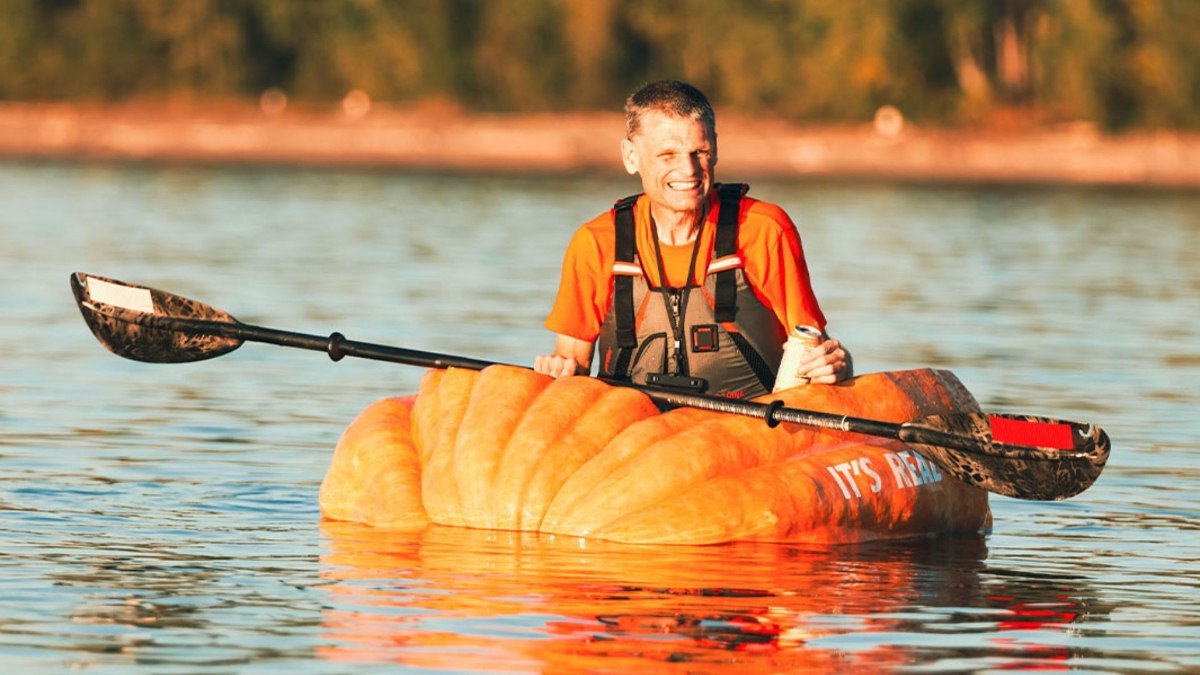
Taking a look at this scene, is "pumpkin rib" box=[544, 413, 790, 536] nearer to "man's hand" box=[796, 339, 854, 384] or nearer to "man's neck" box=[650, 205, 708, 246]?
"man's hand" box=[796, 339, 854, 384]

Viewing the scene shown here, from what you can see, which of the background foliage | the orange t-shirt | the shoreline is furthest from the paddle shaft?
the background foliage

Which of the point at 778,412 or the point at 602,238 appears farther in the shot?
the point at 602,238

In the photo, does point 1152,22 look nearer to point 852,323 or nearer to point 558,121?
point 558,121

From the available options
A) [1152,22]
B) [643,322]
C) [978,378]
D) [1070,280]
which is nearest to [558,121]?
[1152,22]

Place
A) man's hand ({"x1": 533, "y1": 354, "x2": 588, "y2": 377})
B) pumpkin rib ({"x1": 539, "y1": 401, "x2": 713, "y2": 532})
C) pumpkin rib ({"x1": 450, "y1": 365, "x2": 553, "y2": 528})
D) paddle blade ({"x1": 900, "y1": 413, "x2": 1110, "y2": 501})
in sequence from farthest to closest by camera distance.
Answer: man's hand ({"x1": 533, "y1": 354, "x2": 588, "y2": 377}), pumpkin rib ({"x1": 450, "y1": 365, "x2": 553, "y2": 528}), pumpkin rib ({"x1": 539, "y1": 401, "x2": 713, "y2": 532}), paddle blade ({"x1": 900, "y1": 413, "x2": 1110, "y2": 501})

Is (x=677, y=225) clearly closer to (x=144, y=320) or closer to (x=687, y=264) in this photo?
(x=687, y=264)

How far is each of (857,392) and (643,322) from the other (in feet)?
2.96

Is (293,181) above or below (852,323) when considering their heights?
above

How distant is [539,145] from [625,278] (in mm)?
49292

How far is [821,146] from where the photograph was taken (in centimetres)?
5656

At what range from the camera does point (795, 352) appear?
1023 centimetres

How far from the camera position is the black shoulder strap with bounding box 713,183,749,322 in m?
10.3

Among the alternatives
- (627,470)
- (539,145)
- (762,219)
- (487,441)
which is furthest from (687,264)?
(539,145)

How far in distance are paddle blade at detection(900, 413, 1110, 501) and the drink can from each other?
563mm
